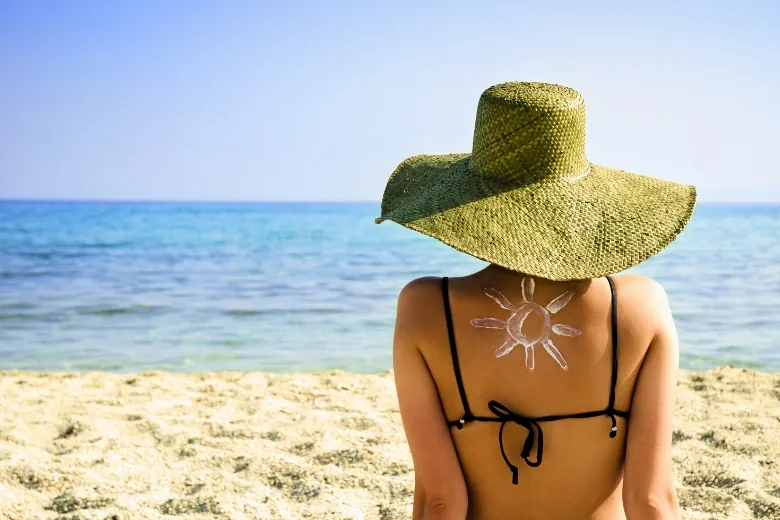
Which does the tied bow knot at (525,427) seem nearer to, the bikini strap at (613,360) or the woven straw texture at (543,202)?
the bikini strap at (613,360)

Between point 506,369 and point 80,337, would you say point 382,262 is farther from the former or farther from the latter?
point 506,369

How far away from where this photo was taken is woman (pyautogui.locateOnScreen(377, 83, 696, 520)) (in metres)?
1.46

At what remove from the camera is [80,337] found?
287 inches

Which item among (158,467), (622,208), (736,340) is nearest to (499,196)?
(622,208)

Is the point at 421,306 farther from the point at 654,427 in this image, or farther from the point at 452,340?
the point at 654,427

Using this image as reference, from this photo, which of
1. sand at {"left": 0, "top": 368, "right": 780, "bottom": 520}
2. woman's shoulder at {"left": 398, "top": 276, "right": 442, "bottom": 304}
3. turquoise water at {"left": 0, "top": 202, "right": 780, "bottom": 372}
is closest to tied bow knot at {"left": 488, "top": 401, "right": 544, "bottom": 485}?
woman's shoulder at {"left": 398, "top": 276, "right": 442, "bottom": 304}

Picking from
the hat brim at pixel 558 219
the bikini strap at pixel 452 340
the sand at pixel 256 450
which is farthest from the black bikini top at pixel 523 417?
the sand at pixel 256 450

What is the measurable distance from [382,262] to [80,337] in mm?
8708

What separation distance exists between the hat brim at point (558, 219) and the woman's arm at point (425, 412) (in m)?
0.17

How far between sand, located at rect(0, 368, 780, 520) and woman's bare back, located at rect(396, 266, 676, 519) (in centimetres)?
149

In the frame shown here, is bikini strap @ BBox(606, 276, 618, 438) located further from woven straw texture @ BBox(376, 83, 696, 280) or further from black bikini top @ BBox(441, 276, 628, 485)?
woven straw texture @ BBox(376, 83, 696, 280)

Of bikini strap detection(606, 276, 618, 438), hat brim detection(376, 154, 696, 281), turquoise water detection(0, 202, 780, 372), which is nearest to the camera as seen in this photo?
hat brim detection(376, 154, 696, 281)

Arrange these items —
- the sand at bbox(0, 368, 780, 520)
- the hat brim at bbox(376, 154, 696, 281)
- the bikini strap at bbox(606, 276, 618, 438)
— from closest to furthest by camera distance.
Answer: the hat brim at bbox(376, 154, 696, 281) → the bikini strap at bbox(606, 276, 618, 438) → the sand at bbox(0, 368, 780, 520)

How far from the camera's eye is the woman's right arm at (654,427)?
152cm
